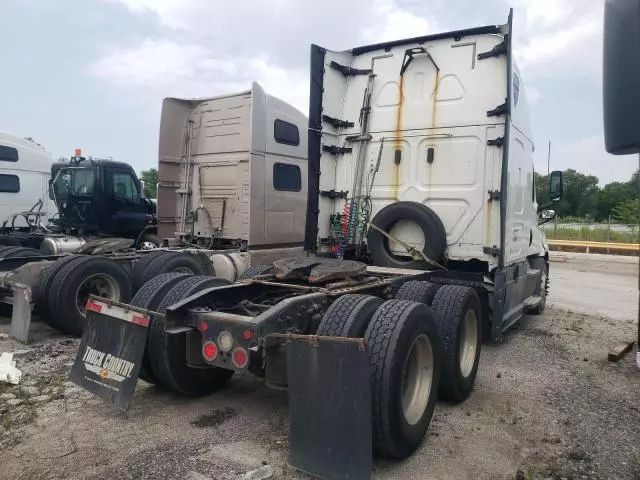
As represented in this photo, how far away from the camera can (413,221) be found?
5.97 metres

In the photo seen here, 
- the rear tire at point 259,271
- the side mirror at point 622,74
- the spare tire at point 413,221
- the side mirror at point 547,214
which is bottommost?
the rear tire at point 259,271

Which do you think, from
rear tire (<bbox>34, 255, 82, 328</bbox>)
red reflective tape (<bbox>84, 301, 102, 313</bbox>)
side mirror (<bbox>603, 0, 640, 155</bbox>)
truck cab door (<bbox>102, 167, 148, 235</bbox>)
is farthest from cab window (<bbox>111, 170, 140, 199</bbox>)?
side mirror (<bbox>603, 0, 640, 155</bbox>)

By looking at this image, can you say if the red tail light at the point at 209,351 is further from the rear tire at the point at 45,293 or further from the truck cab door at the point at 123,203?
the truck cab door at the point at 123,203

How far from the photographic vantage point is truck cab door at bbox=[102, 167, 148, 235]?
32.8 ft

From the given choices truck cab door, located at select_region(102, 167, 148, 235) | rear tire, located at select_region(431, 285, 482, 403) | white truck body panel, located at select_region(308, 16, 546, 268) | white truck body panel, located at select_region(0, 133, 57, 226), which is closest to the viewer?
rear tire, located at select_region(431, 285, 482, 403)

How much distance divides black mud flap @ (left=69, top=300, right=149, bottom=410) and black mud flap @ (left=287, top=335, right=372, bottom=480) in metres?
1.29

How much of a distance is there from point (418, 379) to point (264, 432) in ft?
3.84

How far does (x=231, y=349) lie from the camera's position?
339 centimetres

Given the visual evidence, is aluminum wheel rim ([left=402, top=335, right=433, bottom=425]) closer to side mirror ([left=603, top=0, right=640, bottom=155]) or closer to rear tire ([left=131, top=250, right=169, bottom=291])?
side mirror ([left=603, top=0, right=640, bottom=155])

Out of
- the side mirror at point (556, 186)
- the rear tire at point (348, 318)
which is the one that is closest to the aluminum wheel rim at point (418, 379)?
the rear tire at point (348, 318)

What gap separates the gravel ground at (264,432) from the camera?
317 cm

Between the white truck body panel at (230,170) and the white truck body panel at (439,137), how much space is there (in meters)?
2.38

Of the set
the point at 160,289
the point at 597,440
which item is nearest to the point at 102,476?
the point at 160,289

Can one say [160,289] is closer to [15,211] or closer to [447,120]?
[447,120]
